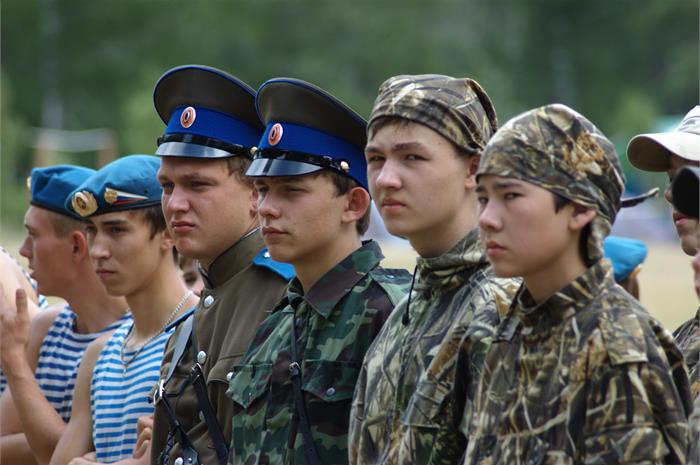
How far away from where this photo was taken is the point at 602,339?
126 inches

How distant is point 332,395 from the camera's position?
4301mm

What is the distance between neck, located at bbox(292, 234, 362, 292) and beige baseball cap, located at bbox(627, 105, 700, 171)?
1060 mm

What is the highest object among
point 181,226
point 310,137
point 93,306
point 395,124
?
point 310,137

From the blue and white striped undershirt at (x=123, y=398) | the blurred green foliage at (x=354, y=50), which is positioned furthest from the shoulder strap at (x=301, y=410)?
the blurred green foliage at (x=354, y=50)

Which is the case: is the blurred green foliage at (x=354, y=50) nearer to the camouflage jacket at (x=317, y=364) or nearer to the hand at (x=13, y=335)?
the hand at (x=13, y=335)

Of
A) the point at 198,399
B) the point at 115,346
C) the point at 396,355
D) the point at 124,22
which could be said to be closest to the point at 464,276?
the point at 396,355

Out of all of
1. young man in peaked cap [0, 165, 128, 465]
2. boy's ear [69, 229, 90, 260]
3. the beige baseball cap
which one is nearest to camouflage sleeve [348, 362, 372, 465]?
the beige baseball cap

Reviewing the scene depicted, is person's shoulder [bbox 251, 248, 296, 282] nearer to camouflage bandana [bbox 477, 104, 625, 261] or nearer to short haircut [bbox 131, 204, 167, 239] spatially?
short haircut [bbox 131, 204, 167, 239]

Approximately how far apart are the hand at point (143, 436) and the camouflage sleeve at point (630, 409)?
2.33 meters

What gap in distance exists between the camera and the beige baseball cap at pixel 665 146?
14.6 feet

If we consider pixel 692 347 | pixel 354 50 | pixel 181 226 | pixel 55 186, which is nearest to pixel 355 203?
pixel 181 226

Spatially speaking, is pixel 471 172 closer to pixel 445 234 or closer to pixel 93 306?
pixel 445 234

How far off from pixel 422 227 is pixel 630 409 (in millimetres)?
1013

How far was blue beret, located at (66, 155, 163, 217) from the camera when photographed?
5.76m
